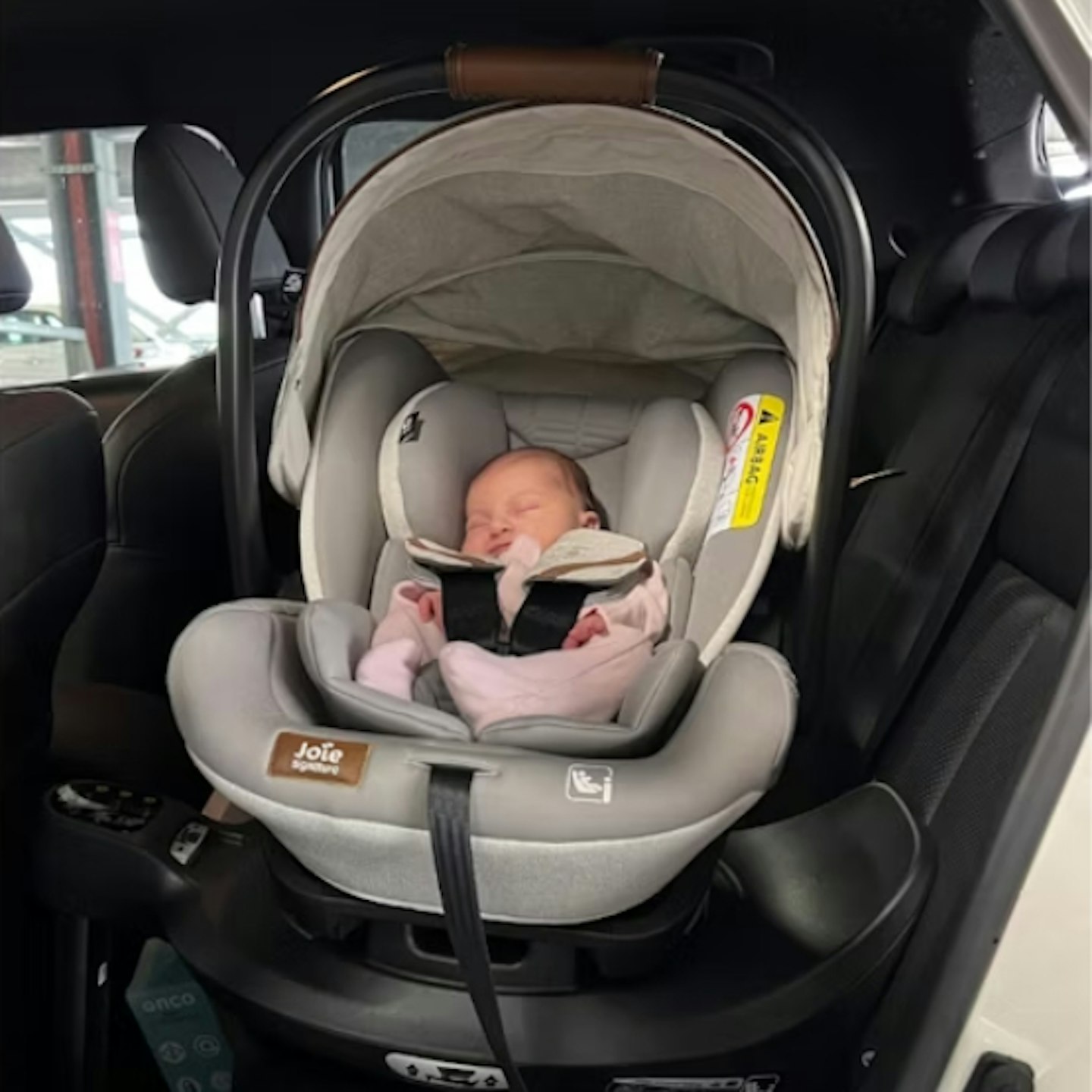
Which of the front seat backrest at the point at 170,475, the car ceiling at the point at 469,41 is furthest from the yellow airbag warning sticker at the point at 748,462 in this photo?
the car ceiling at the point at 469,41

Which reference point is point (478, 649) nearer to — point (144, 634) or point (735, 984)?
point (735, 984)

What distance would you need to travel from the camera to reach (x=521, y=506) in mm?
1465

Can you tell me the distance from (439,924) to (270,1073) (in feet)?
1.00

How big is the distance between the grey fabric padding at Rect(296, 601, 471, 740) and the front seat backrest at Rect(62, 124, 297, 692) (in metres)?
0.73

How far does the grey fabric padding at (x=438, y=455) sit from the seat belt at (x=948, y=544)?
0.51 metres

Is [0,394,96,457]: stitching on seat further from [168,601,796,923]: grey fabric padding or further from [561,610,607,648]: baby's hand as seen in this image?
[561,610,607,648]: baby's hand

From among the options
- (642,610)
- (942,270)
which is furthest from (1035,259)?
(642,610)

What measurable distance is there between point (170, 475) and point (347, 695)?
3.34 ft

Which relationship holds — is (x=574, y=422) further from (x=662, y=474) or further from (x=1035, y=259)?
(x=1035, y=259)

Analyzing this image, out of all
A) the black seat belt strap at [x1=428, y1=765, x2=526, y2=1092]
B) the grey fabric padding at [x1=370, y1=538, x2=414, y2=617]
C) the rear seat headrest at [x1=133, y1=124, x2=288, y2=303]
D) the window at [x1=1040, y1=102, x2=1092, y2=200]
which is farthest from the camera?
the rear seat headrest at [x1=133, y1=124, x2=288, y2=303]

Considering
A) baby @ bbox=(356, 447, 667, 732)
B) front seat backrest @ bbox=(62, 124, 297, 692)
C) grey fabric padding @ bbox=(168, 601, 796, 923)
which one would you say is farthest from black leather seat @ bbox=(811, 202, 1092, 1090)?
front seat backrest @ bbox=(62, 124, 297, 692)

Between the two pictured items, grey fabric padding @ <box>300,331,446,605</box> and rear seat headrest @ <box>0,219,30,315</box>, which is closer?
grey fabric padding @ <box>300,331,446,605</box>

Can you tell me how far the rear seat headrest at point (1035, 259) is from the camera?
1230mm

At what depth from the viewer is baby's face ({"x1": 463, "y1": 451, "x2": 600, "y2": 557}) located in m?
1.45
